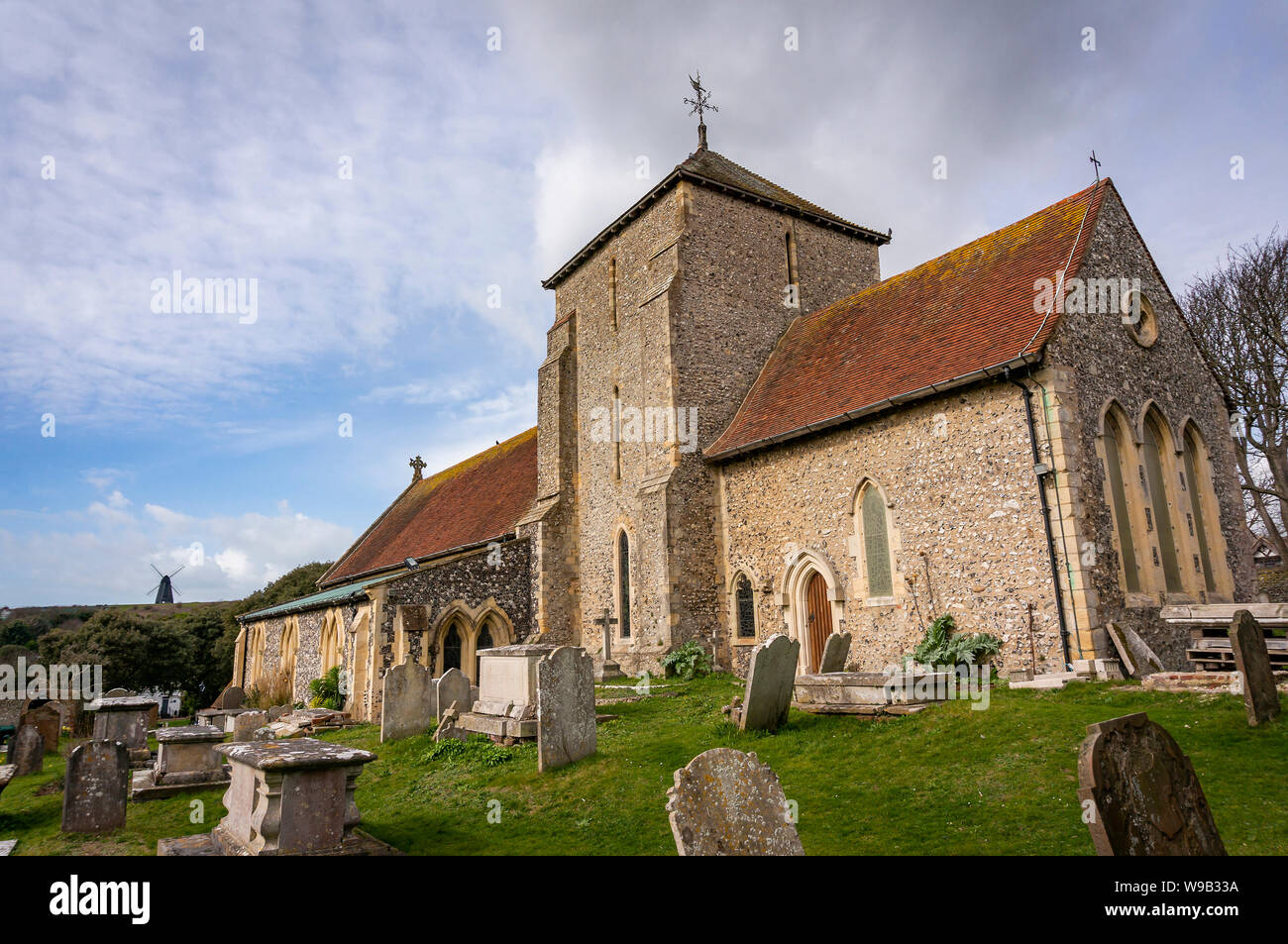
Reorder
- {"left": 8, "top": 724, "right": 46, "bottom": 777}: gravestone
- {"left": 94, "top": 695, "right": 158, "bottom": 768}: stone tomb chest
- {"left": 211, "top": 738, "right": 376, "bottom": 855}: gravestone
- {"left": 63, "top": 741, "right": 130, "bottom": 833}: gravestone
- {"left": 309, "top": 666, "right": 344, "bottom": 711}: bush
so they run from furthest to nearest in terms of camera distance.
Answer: {"left": 309, "top": 666, "right": 344, "bottom": 711}: bush, {"left": 8, "top": 724, "right": 46, "bottom": 777}: gravestone, {"left": 94, "top": 695, "right": 158, "bottom": 768}: stone tomb chest, {"left": 63, "top": 741, "right": 130, "bottom": 833}: gravestone, {"left": 211, "top": 738, "right": 376, "bottom": 855}: gravestone

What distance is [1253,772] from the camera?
6129mm

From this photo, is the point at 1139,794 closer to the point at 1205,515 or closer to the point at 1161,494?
the point at 1161,494

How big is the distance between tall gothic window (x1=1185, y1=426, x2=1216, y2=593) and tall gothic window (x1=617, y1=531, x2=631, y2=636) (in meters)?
11.2

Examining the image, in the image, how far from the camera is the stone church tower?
16688 mm

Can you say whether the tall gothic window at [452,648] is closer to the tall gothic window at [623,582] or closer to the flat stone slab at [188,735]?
the tall gothic window at [623,582]

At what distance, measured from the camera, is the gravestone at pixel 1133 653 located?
34.2 ft

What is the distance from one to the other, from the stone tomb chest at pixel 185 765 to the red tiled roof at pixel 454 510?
35.4ft

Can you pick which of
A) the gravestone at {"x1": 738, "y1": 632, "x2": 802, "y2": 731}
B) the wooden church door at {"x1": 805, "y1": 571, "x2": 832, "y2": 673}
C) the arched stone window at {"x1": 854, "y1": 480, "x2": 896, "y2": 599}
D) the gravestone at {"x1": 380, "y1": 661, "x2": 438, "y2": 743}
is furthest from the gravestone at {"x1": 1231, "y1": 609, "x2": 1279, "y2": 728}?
the gravestone at {"x1": 380, "y1": 661, "x2": 438, "y2": 743}

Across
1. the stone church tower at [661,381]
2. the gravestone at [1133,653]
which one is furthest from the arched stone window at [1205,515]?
the stone church tower at [661,381]

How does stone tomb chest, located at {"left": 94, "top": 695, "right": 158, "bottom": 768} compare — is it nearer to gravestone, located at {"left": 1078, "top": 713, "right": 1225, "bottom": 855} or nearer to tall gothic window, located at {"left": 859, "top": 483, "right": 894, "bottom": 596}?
tall gothic window, located at {"left": 859, "top": 483, "right": 894, "bottom": 596}

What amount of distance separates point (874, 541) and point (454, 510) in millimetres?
16087

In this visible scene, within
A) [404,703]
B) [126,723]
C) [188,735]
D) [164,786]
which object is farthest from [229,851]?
[126,723]

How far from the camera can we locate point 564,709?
8.99 metres
